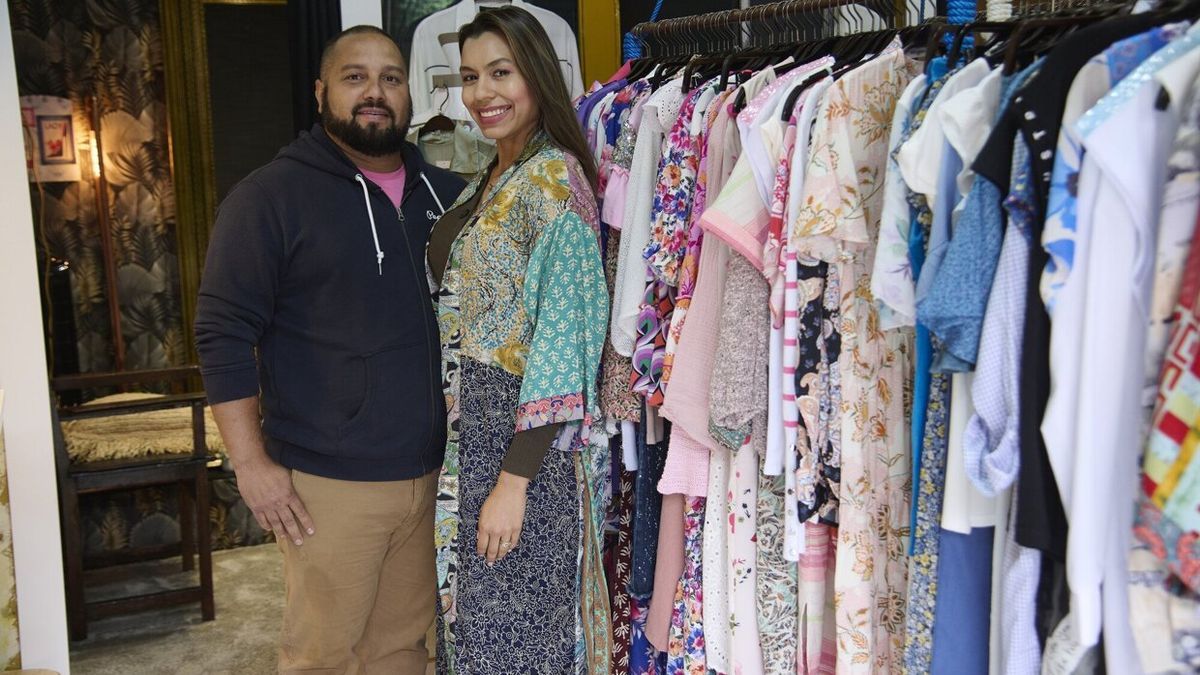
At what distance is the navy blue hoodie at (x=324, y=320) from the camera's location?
2.06 meters

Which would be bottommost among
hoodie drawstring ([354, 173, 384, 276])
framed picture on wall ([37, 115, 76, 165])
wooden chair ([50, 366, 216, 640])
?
wooden chair ([50, 366, 216, 640])

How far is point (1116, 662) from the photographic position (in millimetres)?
1214

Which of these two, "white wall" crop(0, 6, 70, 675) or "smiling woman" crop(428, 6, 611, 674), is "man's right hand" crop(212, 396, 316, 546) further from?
"white wall" crop(0, 6, 70, 675)

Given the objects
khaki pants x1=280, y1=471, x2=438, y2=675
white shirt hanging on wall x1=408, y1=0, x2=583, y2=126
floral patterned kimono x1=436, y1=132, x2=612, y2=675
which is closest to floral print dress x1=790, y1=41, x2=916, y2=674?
floral patterned kimono x1=436, y1=132, x2=612, y2=675

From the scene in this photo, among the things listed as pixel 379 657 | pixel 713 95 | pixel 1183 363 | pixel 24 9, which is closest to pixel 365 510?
pixel 379 657

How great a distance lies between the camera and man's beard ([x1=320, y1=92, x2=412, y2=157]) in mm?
2195

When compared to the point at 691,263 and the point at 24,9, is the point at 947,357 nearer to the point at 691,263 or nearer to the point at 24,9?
the point at 691,263

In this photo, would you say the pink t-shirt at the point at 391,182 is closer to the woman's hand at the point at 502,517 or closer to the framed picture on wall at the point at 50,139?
the woman's hand at the point at 502,517

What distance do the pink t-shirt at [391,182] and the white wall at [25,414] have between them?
0.90 m

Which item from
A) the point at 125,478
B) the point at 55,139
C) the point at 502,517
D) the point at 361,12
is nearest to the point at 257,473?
the point at 502,517

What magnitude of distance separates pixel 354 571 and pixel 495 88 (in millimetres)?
1063

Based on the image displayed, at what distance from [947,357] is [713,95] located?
0.75 meters

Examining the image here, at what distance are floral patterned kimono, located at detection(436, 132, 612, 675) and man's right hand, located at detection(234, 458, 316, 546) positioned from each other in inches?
13.3

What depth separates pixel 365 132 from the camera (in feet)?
7.20
